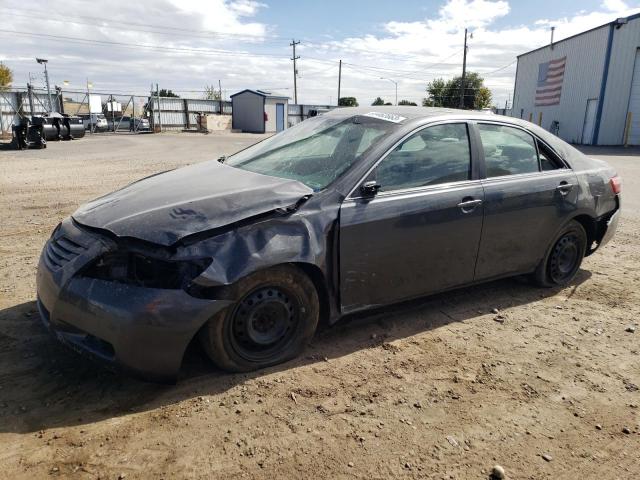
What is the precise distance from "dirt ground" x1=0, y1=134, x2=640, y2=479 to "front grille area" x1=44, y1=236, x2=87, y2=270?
2.21 ft

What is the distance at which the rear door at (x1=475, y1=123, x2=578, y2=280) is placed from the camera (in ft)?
13.4

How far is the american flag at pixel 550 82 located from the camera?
3119cm

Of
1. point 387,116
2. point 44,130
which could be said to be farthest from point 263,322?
point 44,130

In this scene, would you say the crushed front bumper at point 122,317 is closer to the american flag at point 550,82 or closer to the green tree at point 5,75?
the american flag at point 550,82

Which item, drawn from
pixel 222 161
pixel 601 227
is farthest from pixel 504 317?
pixel 222 161

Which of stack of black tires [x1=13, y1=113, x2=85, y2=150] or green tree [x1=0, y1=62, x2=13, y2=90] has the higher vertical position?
green tree [x1=0, y1=62, x2=13, y2=90]

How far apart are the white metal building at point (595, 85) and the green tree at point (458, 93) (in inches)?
1217

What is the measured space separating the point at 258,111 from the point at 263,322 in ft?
135

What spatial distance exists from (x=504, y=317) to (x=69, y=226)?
340 centimetres

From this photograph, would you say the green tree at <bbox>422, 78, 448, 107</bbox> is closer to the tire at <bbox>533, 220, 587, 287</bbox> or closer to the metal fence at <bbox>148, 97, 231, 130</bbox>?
the metal fence at <bbox>148, 97, 231, 130</bbox>

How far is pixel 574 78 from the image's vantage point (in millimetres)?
29562

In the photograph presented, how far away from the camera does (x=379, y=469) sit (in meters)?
2.45

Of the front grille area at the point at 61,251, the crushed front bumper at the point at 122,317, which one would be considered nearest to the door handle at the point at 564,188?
the crushed front bumper at the point at 122,317

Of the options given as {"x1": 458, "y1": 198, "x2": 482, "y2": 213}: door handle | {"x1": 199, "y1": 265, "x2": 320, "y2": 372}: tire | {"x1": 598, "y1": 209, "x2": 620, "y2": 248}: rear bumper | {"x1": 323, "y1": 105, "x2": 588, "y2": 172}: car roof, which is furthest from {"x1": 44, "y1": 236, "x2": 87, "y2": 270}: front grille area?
{"x1": 598, "y1": 209, "x2": 620, "y2": 248}: rear bumper
